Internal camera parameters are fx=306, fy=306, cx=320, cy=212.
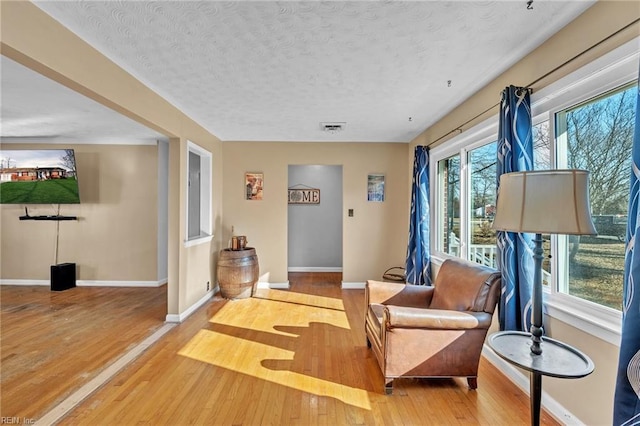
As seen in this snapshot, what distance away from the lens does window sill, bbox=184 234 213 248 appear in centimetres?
389

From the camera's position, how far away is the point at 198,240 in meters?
4.22

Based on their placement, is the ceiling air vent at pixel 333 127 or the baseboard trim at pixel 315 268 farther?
the baseboard trim at pixel 315 268

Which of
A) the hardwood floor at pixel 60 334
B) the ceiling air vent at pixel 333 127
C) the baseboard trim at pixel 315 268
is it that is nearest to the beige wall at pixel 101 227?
the hardwood floor at pixel 60 334

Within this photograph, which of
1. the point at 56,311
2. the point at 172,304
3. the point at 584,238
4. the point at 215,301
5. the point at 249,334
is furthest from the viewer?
the point at 215,301

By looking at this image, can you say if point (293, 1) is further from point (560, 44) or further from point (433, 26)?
point (560, 44)

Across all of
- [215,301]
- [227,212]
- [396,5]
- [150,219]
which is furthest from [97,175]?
[396,5]

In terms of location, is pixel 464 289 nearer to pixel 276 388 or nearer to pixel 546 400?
pixel 546 400

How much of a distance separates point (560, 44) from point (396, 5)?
3.70 ft

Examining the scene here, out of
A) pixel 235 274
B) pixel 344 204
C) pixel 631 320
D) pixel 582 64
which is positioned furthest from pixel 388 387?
pixel 344 204

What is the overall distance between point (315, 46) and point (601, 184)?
80.6 inches

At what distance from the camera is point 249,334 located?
129 inches

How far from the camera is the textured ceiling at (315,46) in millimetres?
1823

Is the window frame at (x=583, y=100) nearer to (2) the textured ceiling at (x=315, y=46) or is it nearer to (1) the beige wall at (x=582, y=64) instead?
(1) the beige wall at (x=582, y=64)

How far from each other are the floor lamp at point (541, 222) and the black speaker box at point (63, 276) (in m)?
6.07
